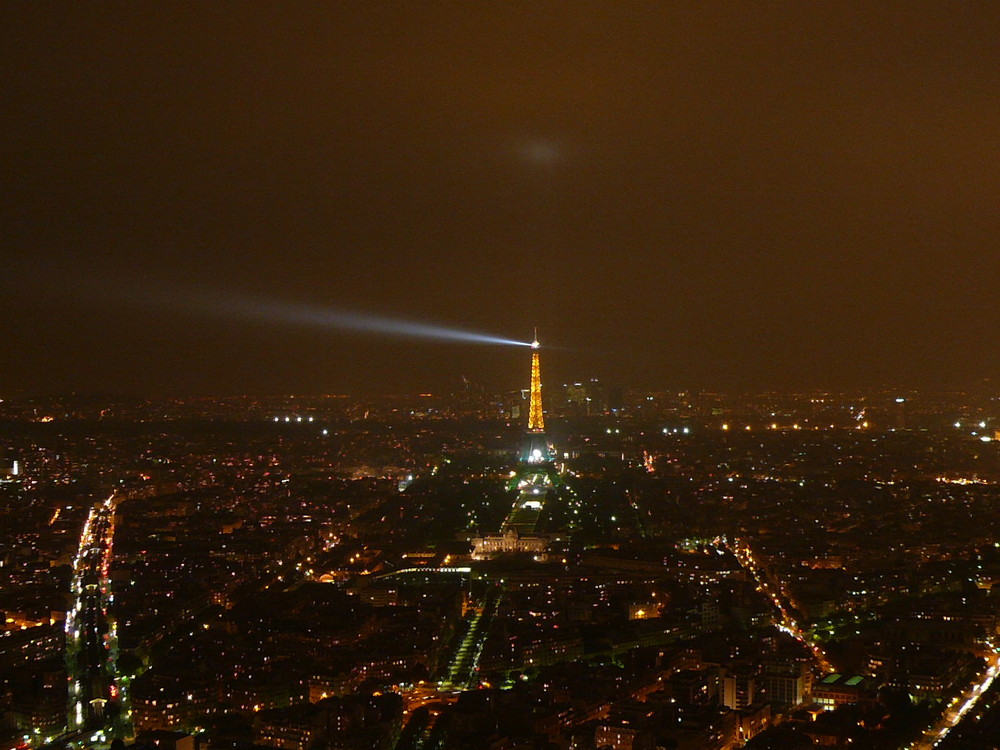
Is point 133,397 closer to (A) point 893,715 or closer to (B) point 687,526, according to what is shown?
(B) point 687,526

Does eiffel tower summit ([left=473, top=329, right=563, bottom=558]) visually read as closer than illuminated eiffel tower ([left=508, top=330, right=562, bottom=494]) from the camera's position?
Yes

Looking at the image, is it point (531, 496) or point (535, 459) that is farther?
point (535, 459)

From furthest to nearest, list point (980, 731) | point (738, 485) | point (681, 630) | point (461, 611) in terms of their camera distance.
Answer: point (738, 485)
point (461, 611)
point (681, 630)
point (980, 731)

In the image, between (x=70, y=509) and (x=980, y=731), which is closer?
(x=980, y=731)

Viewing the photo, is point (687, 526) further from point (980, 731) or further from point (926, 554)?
point (980, 731)

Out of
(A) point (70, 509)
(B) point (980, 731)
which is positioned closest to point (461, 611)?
(B) point (980, 731)

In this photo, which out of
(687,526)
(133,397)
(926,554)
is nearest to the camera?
(926,554)

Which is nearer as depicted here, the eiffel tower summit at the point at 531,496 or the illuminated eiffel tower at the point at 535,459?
the eiffel tower summit at the point at 531,496
